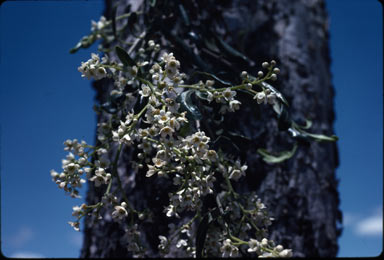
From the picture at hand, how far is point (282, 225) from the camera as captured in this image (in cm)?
156

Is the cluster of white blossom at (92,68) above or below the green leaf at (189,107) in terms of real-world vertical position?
above

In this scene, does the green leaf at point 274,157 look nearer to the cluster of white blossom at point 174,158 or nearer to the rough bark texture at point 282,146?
the rough bark texture at point 282,146

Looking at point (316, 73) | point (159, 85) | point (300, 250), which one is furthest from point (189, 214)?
point (316, 73)

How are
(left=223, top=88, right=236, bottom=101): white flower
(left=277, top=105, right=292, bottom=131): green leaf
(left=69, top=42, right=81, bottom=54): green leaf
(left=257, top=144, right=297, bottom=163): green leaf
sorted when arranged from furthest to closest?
1. (left=69, top=42, right=81, bottom=54): green leaf
2. (left=257, top=144, right=297, bottom=163): green leaf
3. (left=277, top=105, right=292, bottom=131): green leaf
4. (left=223, top=88, right=236, bottom=101): white flower

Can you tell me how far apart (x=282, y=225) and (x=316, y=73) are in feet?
3.11

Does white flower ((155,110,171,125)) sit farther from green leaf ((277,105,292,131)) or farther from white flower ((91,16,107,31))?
white flower ((91,16,107,31))

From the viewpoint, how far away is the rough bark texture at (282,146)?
1.53 meters

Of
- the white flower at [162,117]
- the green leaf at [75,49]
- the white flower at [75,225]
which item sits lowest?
the white flower at [75,225]

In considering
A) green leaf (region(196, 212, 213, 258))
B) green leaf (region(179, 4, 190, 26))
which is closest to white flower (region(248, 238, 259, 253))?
green leaf (region(196, 212, 213, 258))

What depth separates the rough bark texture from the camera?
60.4 inches

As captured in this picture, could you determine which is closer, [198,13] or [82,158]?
[82,158]

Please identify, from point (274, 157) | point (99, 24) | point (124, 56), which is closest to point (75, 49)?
point (99, 24)

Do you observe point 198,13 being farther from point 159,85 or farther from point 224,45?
Answer: point 159,85

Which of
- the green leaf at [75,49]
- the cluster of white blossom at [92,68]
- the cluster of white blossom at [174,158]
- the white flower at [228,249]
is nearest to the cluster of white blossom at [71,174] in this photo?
the cluster of white blossom at [174,158]
